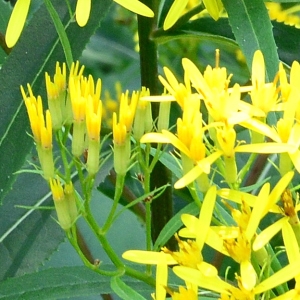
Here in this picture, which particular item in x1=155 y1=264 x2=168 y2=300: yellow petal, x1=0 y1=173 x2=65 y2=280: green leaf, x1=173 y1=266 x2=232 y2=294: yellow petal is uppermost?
x1=173 y1=266 x2=232 y2=294: yellow petal

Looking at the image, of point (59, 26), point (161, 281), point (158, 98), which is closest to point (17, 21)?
point (59, 26)

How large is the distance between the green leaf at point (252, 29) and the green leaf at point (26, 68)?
0.13m

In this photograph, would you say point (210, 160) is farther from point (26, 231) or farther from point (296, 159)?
point (26, 231)

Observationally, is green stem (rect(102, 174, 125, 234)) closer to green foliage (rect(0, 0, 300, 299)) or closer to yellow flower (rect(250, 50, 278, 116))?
green foliage (rect(0, 0, 300, 299))

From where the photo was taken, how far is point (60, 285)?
562 millimetres

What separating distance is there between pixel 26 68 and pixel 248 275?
313mm

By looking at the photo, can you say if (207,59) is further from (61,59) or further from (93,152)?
(93,152)

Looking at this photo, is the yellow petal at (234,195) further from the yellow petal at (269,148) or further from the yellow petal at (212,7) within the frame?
the yellow petal at (212,7)

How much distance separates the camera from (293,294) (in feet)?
1.41

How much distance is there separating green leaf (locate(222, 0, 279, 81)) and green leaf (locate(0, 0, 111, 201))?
0.42 feet

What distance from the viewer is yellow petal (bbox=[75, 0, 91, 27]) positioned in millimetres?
529

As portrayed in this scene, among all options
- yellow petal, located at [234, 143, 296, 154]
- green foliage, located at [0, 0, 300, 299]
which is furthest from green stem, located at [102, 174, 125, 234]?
yellow petal, located at [234, 143, 296, 154]

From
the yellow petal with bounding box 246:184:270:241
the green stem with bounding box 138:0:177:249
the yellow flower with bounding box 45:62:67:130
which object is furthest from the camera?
the green stem with bounding box 138:0:177:249

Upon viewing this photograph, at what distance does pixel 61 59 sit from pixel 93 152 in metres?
0.15
